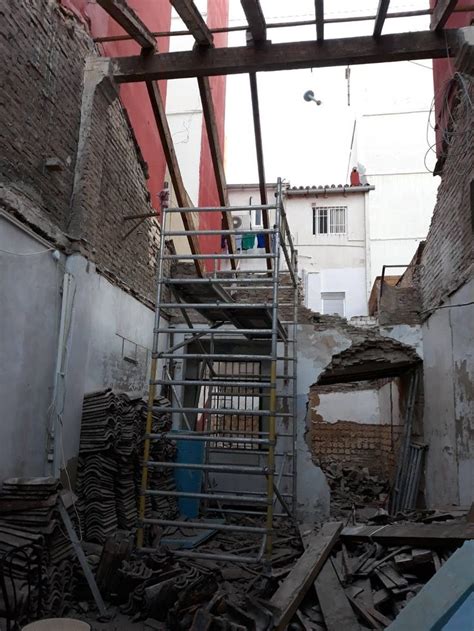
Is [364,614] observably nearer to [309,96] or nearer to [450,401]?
[450,401]

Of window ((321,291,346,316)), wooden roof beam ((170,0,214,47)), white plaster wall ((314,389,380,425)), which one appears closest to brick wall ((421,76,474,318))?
wooden roof beam ((170,0,214,47))

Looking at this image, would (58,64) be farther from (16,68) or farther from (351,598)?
(351,598)

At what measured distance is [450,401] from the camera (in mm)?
7625

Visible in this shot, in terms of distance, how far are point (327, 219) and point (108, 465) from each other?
609 inches

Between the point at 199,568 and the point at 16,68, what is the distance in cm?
502

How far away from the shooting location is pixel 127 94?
8094 millimetres

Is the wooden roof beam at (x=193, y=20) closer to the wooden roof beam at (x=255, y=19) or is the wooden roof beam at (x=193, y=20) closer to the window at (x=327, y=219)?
the wooden roof beam at (x=255, y=19)

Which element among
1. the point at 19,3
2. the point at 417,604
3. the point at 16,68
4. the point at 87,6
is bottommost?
the point at 417,604

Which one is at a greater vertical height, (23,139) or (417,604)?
(23,139)

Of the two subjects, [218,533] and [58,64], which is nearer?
[58,64]

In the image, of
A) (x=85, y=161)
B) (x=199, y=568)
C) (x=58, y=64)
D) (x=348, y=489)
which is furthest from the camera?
(x=348, y=489)

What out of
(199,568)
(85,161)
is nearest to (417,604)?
(199,568)

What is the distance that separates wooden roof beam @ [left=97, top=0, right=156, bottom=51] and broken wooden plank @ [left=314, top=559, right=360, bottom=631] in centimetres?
577

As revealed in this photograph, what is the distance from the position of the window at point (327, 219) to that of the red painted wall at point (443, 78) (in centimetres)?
1075
